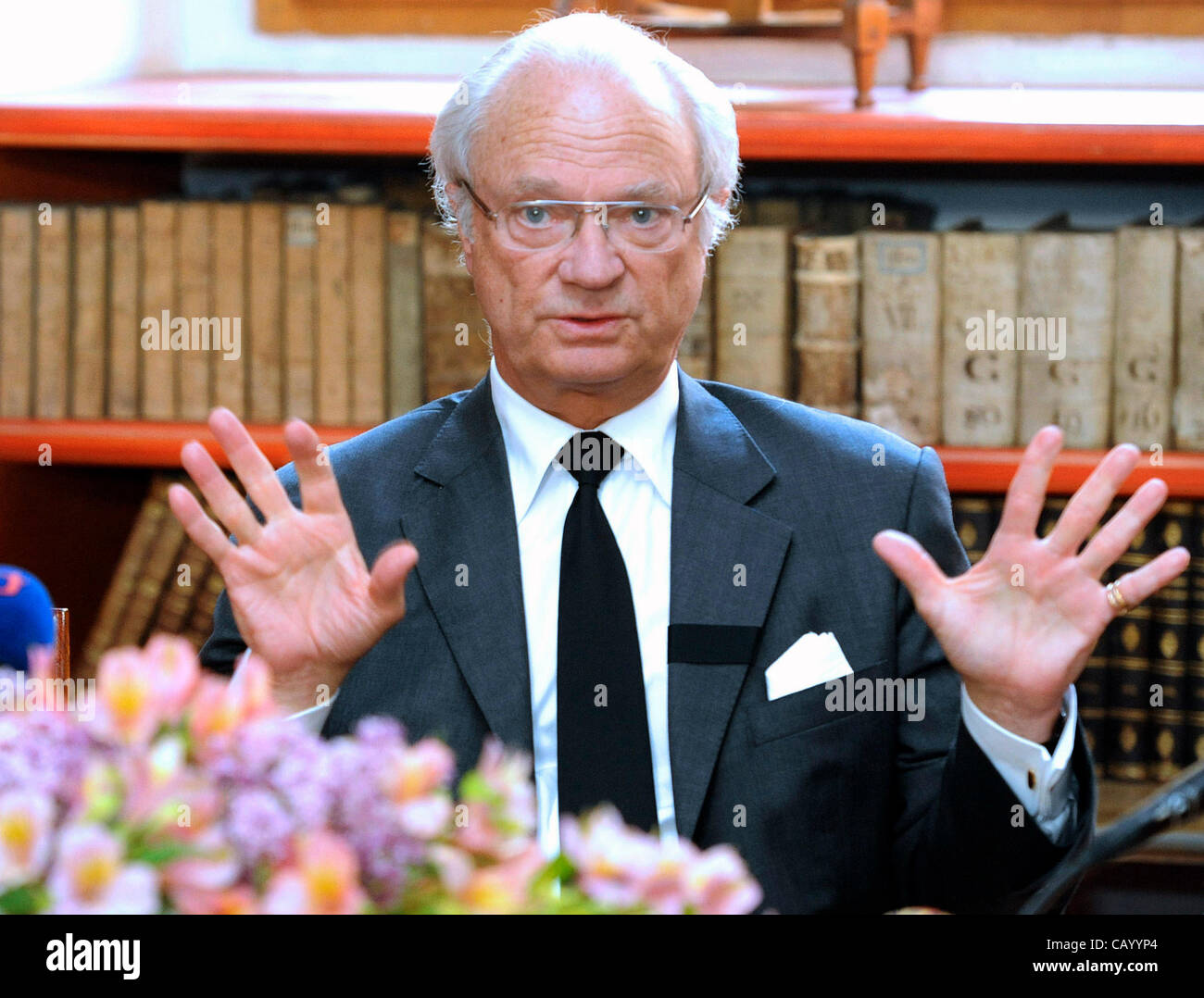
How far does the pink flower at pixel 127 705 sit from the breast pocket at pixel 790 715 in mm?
771

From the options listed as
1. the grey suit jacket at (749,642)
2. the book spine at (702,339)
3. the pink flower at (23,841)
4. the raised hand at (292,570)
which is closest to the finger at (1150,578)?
the grey suit jacket at (749,642)

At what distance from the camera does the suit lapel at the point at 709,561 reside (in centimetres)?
117

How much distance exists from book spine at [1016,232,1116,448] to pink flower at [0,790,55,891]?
151 centimetres

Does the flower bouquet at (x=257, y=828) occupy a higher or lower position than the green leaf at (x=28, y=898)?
higher

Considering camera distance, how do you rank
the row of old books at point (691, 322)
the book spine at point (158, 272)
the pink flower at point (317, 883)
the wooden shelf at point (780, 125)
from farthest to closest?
the book spine at point (158, 272) → the row of old books at point (691, 322) → the wooden shelf at point (780, 125) → the pink flower at point (317, 883)

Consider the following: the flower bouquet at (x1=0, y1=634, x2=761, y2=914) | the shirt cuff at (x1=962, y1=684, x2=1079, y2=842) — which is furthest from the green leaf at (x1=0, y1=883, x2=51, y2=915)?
the shirt cuff at (x1=962, y1=684, x2=1079, y2=842)

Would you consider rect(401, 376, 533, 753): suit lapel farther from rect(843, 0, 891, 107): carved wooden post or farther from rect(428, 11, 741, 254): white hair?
rect(843, 0, 891, 107): carved wooden post

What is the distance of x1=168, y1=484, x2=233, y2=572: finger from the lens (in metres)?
0.93

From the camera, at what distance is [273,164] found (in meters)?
2.19

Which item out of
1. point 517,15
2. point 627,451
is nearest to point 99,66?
Answer: point 517,15

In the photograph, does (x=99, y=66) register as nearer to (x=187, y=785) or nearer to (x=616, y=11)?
(x=616, y=11)

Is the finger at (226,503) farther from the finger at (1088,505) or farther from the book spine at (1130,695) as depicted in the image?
the book spine at (1130,695)

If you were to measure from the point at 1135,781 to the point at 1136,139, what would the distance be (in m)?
0.82

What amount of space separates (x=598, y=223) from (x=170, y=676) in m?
0.82
